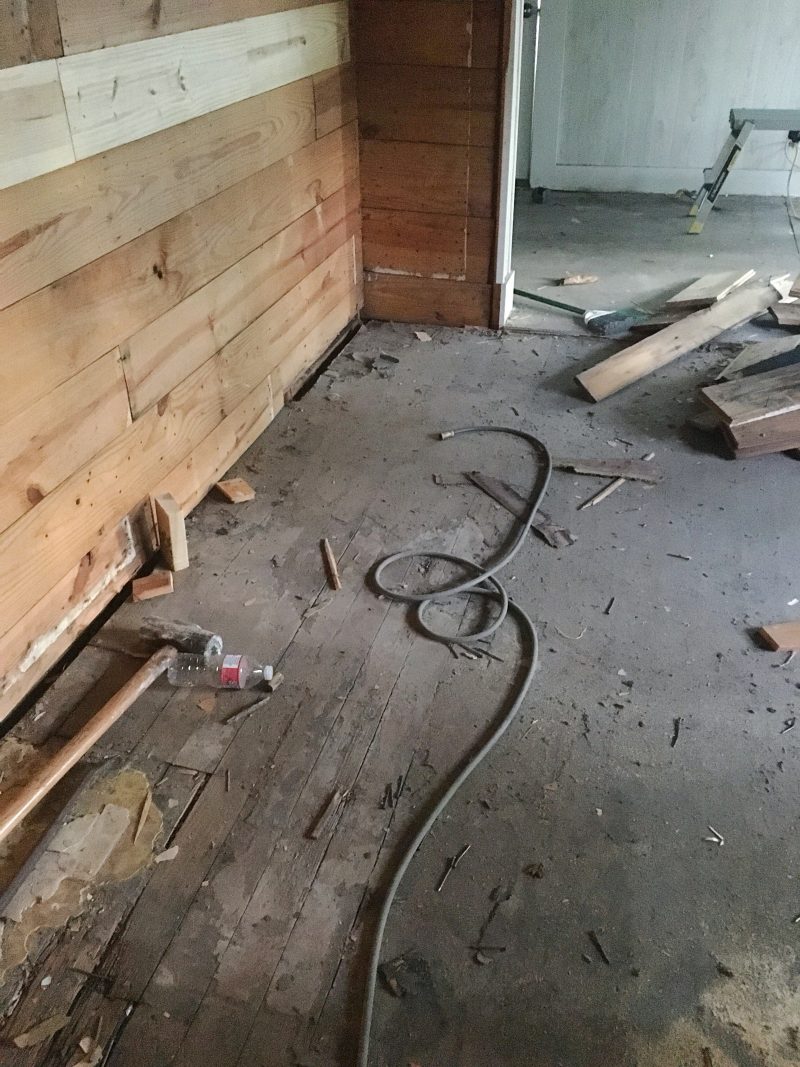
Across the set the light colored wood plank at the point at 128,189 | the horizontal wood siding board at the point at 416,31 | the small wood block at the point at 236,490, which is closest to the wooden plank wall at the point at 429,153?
the horizontal wood siding board at the point at 416,31

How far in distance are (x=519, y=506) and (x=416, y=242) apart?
1579 mm

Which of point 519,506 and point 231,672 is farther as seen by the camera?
point 519,506

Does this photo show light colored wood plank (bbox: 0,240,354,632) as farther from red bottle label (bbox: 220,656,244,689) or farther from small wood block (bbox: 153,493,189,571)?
red bottle label (bbox: 220,656,244,689)

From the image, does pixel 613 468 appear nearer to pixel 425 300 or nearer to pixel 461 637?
pixel 461 637

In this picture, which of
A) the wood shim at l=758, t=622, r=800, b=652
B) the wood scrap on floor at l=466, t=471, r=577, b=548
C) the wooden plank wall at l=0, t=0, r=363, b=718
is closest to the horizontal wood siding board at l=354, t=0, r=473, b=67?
the wooden plank wall at l=0, t=0, r=363, b=718

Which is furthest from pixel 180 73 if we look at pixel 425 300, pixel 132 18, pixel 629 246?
pixel 629 246

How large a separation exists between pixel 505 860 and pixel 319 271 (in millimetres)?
2351

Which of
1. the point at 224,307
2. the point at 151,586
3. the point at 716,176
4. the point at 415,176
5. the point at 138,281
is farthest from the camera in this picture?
the point at 716,176

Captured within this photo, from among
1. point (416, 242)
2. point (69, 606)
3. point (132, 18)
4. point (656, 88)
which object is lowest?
point (69, 606)

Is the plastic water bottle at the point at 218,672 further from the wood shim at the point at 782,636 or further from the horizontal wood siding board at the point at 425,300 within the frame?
the horizontal wood siding board at the point at 425,300

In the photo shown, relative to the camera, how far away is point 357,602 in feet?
6.93

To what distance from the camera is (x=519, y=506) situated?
2.48 metres

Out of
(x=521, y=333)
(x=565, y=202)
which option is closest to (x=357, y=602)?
(x=521, y=333)

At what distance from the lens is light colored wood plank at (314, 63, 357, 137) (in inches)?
116
